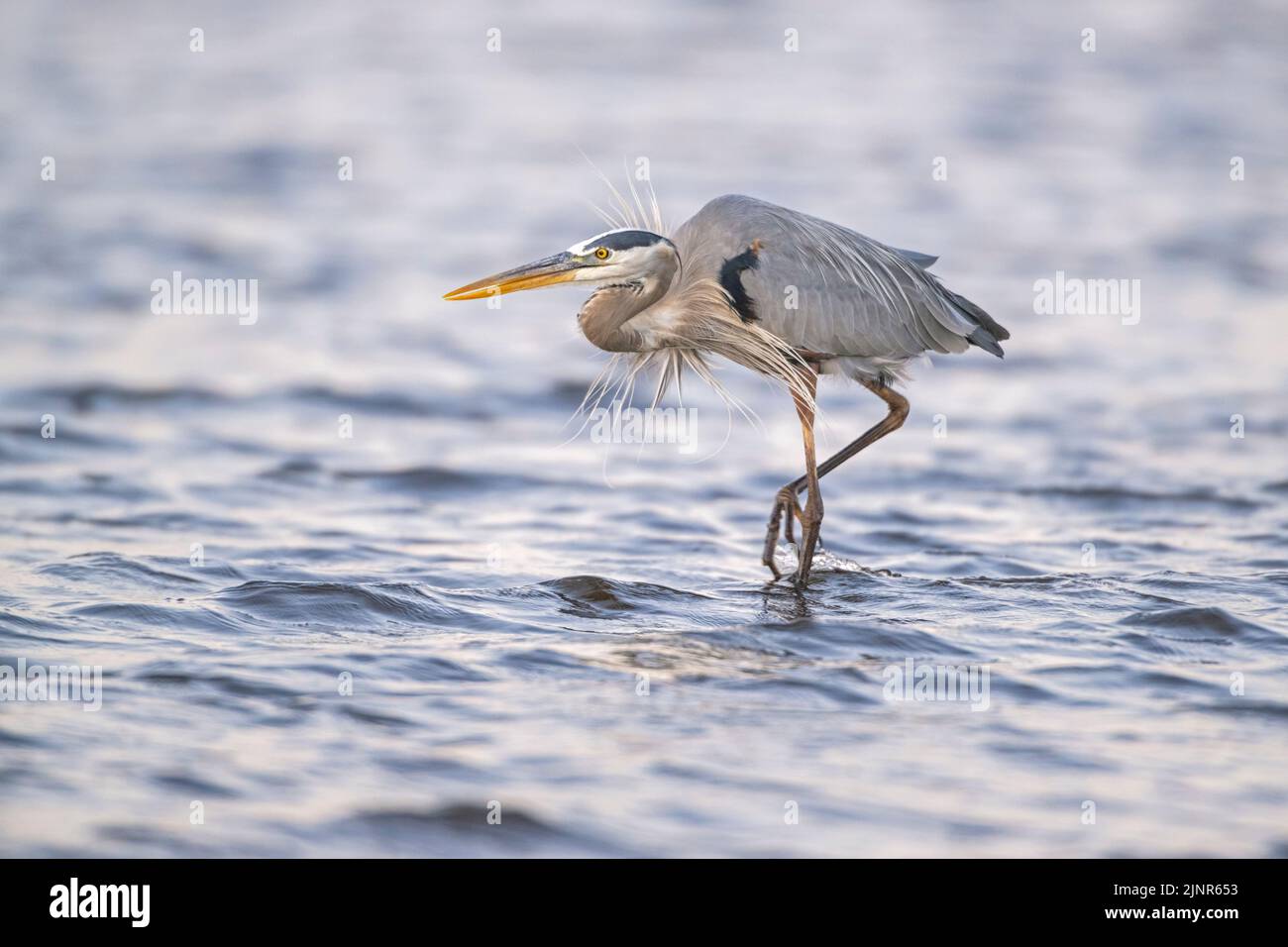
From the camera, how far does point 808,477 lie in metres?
9.59

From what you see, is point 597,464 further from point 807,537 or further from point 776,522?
point 807,537

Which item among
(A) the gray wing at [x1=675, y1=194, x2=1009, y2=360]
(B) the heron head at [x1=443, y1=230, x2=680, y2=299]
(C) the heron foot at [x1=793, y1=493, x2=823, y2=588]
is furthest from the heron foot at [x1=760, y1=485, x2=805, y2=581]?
(B) the heron head at [x1=443, y1=230, x2=680, y2=299]

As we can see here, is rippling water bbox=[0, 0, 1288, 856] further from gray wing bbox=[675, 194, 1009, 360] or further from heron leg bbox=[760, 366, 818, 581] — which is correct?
gray wing bbox=[675, 194, 1009, 360]

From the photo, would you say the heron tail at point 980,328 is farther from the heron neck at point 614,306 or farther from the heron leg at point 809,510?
the heron neck at point 614,306

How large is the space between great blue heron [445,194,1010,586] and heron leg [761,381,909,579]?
0.01 meters

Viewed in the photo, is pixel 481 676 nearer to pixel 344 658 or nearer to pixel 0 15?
pixel 344 658

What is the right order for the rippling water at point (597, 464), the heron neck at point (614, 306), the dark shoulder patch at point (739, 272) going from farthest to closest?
the dark shoulder patch at point (739, 272)
the heron neck at point (614, 306)
the rippling water at point (597, 464)

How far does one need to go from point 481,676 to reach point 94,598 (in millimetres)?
2340

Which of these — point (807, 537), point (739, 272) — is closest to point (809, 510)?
point (807, 537)

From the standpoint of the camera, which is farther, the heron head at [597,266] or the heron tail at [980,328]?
the heron tail at [980,328]

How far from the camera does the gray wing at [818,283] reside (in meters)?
9.27

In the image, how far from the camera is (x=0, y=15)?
2473cm

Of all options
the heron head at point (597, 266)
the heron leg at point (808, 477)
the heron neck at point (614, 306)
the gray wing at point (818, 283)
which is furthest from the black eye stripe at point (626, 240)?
the heron leg at point (808, 477)
